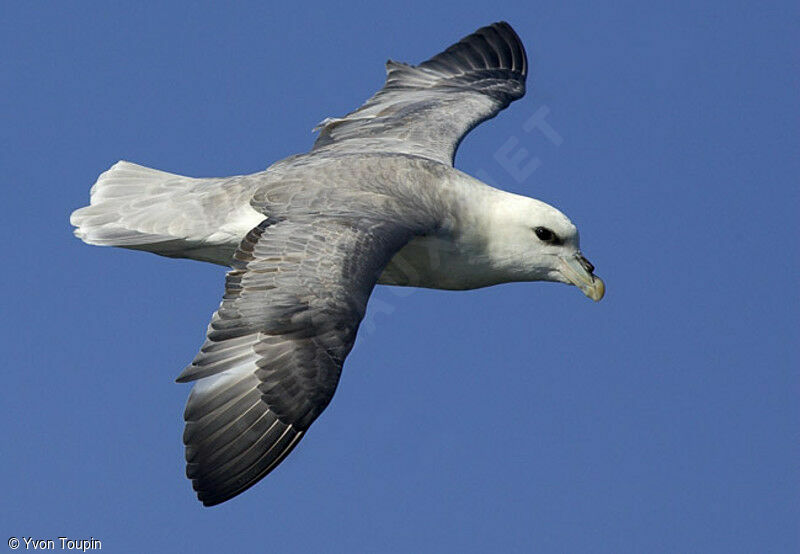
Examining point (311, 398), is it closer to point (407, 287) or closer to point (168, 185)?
point (407, 287)

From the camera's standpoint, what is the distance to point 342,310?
7531 mm

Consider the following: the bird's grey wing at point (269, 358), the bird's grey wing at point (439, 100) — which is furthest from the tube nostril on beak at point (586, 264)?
the bird's grey wing at point (269, 358)

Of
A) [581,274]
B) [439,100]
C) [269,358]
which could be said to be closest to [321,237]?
[269,358]

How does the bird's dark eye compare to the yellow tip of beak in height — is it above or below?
above

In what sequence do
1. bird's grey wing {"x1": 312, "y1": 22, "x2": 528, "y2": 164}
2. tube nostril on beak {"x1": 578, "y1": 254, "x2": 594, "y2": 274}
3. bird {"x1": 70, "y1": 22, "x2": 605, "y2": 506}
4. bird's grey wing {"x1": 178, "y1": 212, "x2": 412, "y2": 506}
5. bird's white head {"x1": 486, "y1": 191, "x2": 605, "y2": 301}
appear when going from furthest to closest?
bird's grey wing {"x1": 312, "y1": 22, "x2": 528, "y2": 164} < tube nostril on beak {"x1": 578, "y1": 254, "x2": 594, "y2": 274} < bird's white head {"x1": 486, "y1": 191, "x2": 605, "y2": 301} < bird {"x1": 70, "y1": 22, "x2": 605, "y2": 506} < bird's grey wing {"x1": 178, "y1": 212, "x2": 412, "y2": 506}

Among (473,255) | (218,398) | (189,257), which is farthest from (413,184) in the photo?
(218,398)

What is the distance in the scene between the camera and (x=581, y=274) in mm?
9211

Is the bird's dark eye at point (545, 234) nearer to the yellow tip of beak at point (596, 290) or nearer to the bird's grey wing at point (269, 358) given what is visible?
the yellow tip of beak at point (596, 290)

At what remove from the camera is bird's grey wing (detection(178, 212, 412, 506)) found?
23.9 feet

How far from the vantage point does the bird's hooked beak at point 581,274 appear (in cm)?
918

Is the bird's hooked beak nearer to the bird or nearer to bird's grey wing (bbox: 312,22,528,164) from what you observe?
the bird

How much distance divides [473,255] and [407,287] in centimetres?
48

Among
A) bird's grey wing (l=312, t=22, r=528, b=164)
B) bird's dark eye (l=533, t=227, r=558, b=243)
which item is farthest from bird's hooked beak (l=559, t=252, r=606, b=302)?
bird's grey wing (l=312, t=22, r=528, b=164)

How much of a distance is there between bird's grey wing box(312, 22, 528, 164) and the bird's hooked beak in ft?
3.88
